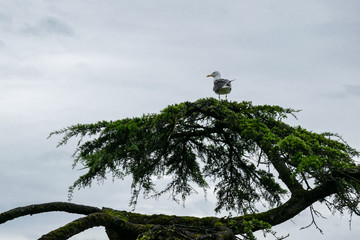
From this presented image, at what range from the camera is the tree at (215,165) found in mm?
6508

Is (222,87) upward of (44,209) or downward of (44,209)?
upward

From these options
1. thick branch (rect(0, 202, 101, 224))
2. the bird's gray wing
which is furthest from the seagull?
thick branch (rect(0, 202, 101, 224))

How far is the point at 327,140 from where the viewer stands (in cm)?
789

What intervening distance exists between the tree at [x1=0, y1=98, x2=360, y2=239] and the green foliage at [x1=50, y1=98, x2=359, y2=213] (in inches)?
0.7

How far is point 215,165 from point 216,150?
467 mm

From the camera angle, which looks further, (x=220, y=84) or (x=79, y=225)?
(x=220, y=84)

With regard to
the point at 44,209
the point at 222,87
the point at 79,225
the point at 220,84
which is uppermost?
the point at 220,84

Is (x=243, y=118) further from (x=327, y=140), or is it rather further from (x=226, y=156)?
(x=226, y=156)

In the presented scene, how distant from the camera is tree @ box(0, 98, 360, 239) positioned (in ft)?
21.4

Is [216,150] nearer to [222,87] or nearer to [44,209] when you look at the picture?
[222,87]

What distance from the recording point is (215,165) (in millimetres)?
10453

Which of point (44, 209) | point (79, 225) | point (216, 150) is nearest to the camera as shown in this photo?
point (79, 225)

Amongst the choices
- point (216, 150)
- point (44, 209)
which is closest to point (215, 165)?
point (216, 150)

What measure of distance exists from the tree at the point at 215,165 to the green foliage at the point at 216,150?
17mm
